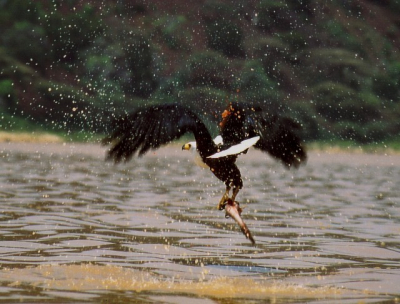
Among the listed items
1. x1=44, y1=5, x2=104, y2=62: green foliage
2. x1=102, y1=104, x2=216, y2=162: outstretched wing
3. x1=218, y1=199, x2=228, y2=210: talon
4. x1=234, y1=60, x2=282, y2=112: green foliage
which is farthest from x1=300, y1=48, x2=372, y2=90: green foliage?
x1=102, y1=104, x2=216, y2=162: outstretched wing

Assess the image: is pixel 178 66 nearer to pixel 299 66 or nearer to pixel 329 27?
pixel 299 66

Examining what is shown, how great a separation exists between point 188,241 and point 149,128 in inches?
116

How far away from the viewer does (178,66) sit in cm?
6094

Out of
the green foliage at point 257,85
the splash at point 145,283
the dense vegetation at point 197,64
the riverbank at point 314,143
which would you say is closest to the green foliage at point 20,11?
the dense vegetation at point 197,64

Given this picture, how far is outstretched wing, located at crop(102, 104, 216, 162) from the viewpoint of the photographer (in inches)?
357

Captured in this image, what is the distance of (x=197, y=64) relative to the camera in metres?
60.5

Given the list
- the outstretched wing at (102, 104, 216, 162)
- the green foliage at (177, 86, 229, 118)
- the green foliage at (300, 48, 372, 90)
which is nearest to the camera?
the outstretched wing at (102, 104, 216, 162)

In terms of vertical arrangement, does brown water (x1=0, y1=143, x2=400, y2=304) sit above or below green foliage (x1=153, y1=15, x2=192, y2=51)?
below

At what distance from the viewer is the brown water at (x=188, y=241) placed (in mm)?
8391

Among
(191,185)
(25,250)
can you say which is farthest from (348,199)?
(25,250)

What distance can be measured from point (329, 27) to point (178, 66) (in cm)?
1516

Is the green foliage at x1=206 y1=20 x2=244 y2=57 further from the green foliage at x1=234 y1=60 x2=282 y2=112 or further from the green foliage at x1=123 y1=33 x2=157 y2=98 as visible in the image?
the green foliage at x1=123 y1=33 x2=157 y2=98

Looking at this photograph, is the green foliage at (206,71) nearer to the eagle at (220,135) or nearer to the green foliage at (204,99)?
the green foliage at (204,99)

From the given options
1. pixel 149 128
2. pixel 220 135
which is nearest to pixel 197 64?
pixel 220 135
